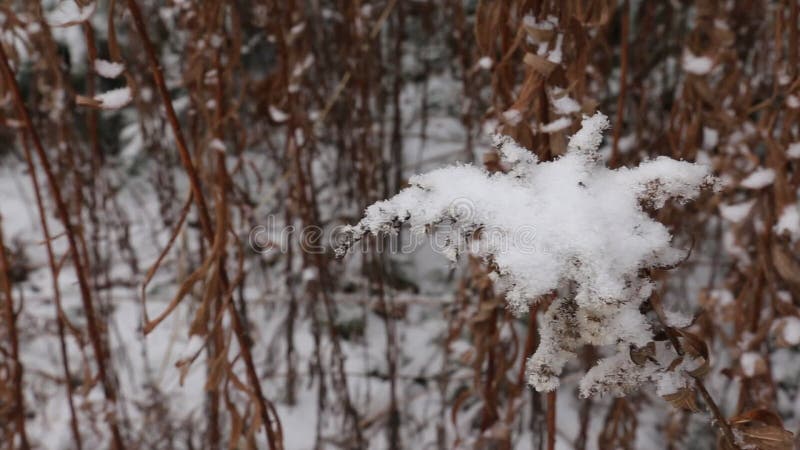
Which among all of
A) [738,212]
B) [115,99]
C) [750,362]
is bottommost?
[750,362]

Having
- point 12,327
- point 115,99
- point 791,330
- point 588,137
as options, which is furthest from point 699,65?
point 12,327

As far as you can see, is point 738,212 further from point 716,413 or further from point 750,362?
point 716,413

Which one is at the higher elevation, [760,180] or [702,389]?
[760,180]

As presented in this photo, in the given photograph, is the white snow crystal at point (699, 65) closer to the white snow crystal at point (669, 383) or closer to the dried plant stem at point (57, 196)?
the white snow crystal at point (669, 383)

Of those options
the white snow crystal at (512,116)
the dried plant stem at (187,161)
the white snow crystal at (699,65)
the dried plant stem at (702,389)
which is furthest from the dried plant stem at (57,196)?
the white snow crystal at (699,65)

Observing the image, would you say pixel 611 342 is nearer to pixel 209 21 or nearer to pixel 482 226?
pixel 482 226

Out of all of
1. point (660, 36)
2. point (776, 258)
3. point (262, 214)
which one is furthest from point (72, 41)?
point (776, 258)

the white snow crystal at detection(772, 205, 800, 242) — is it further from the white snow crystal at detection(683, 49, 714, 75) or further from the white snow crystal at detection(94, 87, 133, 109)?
the white snow crystal at detection(94, 87, 133, 109)

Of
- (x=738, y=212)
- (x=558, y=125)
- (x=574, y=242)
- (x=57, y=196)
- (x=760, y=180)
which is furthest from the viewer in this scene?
(x=738, y=212)

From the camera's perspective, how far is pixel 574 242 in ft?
1.12

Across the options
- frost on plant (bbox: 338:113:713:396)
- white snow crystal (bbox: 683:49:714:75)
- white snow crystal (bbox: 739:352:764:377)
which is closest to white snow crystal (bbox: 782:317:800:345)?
white snow crystal (bbox: 739:352:764:377)

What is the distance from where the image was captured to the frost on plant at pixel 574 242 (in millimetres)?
333

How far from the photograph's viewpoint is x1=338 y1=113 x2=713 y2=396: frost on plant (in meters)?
0.33

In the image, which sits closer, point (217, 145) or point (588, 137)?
point (588, 137)
